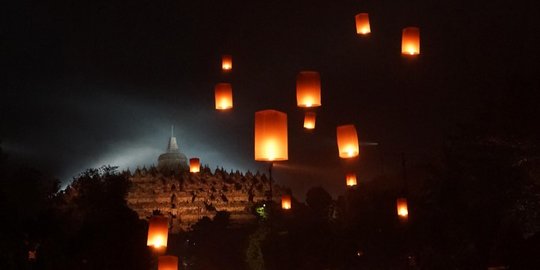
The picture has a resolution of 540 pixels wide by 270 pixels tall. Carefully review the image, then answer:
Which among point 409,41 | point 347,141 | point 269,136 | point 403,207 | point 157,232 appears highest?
point 409,41

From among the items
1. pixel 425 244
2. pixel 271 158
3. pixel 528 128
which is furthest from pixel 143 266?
pixel 528 128

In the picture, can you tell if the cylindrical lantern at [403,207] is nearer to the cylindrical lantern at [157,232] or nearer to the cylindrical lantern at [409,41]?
the cylindrical lantern at [409,41]

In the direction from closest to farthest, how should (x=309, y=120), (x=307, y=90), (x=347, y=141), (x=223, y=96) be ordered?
(x=307, y=90)
(x=347, y=141)
(x=223, y=96)
(x=309, y=120)

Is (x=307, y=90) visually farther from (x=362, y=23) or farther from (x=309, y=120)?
(x=309, y=120)

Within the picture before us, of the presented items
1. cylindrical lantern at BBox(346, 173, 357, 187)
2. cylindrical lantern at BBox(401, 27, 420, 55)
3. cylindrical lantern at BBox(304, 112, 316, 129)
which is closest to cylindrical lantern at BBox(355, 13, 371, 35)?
cylindrical lantern at BBox(401, 27, 420, 55)

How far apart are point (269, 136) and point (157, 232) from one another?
299 inches

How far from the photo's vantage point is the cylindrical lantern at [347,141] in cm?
1163

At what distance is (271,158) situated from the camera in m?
8.12

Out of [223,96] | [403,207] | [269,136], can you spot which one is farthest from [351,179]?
[269,136]

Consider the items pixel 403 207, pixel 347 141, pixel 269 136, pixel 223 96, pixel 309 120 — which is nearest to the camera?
pixel 269 136

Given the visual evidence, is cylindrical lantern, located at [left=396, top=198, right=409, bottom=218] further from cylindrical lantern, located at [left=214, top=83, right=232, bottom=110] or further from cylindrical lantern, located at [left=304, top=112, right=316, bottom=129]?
cylindrical lantern, located at [left=214, top=83, right=232, bottom=110]

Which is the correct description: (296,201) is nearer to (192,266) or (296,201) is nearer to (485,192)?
(192,266)

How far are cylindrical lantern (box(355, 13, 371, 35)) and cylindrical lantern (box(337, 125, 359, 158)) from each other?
7.04 feet

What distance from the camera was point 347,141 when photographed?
1166cm
